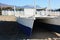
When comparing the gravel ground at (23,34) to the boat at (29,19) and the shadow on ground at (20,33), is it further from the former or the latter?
the boat at (29,19)

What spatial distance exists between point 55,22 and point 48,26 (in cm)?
302

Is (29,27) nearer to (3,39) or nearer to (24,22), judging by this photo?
(24,22)

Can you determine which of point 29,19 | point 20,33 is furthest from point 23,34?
point 29,19

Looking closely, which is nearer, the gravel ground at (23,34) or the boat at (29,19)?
the gravel ground at (23,34)

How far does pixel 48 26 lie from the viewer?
22875 mm

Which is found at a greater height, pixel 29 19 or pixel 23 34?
pixel 29 19

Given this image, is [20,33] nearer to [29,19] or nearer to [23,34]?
[23,34]

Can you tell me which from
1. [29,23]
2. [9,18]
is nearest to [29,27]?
[29,23]

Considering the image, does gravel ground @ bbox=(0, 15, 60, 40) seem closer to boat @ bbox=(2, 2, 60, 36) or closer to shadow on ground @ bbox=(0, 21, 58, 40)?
shadow on ground @ bbox=(0, 21, 58, 40)

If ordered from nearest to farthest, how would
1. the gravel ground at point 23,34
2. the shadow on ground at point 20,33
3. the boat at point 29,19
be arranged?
the gravel ground at point 23,34
the boat at point 29,19
the shadow on ground at point 20,33

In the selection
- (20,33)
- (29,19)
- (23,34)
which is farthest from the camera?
(20,33)

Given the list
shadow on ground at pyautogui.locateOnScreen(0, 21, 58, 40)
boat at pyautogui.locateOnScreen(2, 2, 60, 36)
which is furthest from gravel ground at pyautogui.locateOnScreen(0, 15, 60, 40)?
boat at pyautogui.locateOnScreen(2, 2, 60, 36)

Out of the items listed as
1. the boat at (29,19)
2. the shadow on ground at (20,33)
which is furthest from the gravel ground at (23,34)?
the boat at (29,19)

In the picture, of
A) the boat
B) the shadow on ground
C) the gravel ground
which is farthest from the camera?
the shadow on ground
